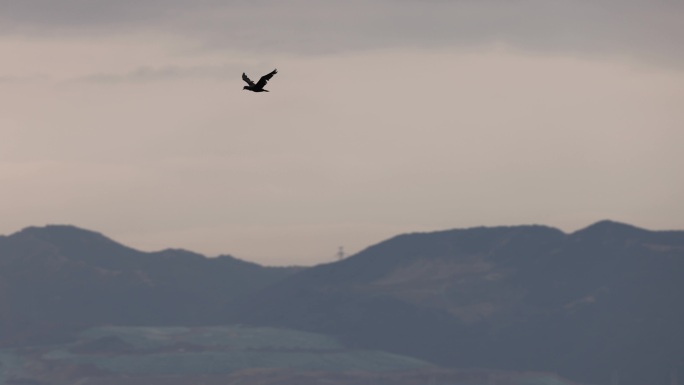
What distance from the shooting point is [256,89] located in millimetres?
132875
